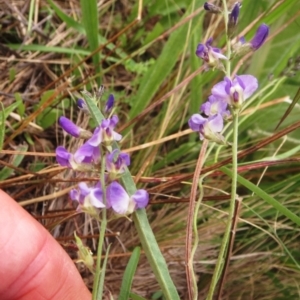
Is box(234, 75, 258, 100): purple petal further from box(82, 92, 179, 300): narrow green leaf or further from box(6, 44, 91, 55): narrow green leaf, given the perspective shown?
box(6, 44, 91, 55): narrow green leaf

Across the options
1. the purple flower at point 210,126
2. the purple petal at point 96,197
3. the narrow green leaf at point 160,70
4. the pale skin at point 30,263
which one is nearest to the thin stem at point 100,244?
the purple petal at point 96,197

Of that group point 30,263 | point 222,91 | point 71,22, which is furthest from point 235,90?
point 71,22

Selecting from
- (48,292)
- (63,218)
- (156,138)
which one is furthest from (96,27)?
(48,292)

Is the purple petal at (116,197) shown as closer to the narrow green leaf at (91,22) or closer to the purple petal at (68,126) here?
the purple petal at (68,126)

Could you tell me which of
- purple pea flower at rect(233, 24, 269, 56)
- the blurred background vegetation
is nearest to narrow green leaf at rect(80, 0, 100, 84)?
the blurred background vegetation

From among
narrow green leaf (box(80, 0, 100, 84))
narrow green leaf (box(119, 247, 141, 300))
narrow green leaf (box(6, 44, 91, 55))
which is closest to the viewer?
narrow green leaf (box(119, 247, 141, 300))

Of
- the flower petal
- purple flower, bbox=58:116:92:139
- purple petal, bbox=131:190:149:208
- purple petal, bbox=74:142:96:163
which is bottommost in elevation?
purple petal, bbox=131:190:149:208

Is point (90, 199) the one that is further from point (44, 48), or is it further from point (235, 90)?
point (44, 48)
